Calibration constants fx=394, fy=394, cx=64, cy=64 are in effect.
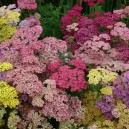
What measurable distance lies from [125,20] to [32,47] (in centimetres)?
160

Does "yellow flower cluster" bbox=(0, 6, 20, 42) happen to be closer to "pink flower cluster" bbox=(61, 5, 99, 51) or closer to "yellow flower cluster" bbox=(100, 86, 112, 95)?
"pink flower cluster" bbox=(61, 5, 99, 51)

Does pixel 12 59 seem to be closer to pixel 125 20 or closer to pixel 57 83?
pixel 57 83

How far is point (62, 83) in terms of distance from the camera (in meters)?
2.88

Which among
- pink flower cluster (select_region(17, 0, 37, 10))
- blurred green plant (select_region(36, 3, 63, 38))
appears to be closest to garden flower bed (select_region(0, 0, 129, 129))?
pink flower cluster (select_region(17, 0, 37, 10))

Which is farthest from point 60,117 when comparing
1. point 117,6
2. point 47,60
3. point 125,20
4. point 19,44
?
point 117,6

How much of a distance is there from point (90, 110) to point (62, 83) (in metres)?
0.39

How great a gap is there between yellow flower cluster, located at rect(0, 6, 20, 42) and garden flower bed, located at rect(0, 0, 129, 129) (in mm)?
13

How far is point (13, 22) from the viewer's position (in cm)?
380

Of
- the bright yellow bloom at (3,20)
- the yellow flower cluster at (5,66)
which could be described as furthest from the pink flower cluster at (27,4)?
the yellow flower cluster at (5,66)

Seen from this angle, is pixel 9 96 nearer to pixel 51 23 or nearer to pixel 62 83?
pixel 62 83

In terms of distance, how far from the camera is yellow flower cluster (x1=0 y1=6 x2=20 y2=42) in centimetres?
360

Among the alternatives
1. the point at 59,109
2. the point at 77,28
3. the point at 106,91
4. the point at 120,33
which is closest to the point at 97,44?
the point at 120,33

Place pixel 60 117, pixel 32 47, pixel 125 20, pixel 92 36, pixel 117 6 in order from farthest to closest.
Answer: pixel 117 6 < pixel 125 20 < pixel 92 36 < pixel 32 47 < pixel 60 117

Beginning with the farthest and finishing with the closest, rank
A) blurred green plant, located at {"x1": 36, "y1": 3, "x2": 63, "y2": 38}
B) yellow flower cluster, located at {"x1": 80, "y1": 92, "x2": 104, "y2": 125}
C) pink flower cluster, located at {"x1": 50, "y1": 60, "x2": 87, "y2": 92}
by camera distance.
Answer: blurred green plant, located at {"x1": 36, "y1": 3, "x2": 63, "y2": 38} < yellow flower cluster, located at {"x1": 80, "y1": 92, "x2": 104, "y2": 125} < pink flower cluster, located at {"x1": 50, "y1": 60, "x2": 87, "y2": 92}
